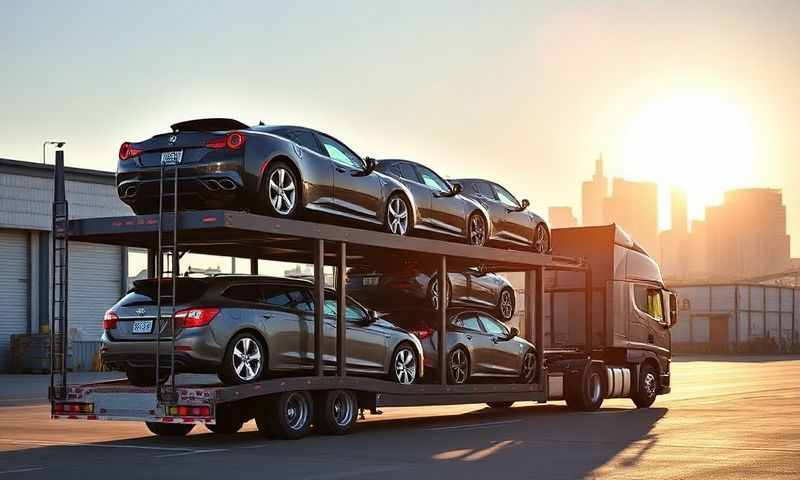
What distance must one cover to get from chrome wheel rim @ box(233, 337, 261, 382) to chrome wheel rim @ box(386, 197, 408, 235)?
10.2 feet

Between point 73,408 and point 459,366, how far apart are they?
251 inches

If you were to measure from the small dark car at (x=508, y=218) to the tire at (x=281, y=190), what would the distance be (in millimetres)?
5593

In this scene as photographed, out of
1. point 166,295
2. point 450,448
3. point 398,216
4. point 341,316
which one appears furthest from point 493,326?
point 166,295

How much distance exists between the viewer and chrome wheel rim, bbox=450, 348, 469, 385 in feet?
61.5

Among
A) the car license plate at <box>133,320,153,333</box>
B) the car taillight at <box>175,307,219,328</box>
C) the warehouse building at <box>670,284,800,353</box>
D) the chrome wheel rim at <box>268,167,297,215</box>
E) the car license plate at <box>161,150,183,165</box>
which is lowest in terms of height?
the warehouse building at <box>670,284,800,353</box>

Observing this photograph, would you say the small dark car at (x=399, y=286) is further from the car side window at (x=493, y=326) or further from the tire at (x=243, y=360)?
A: the tire at (x=243, y=360)

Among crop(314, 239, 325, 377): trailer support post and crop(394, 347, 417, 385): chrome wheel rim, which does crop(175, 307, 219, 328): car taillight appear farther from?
crop(394, 347, 417, 385): chrome wheel rim

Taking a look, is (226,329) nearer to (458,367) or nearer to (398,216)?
(398,216)

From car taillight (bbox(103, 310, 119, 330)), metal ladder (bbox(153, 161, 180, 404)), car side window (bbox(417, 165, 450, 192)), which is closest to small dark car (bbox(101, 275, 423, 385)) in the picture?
car taillight (bbox(103, 310, 119, 330))

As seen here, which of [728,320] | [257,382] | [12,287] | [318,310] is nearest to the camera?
[257,382]

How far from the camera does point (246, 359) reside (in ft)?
47.3

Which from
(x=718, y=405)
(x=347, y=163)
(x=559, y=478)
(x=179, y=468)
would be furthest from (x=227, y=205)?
(x=718, y=405)

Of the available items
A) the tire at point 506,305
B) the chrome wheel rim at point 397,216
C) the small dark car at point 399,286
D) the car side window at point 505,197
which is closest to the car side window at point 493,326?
the small dark car at point 399,286

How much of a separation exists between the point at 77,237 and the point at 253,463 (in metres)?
4.12
